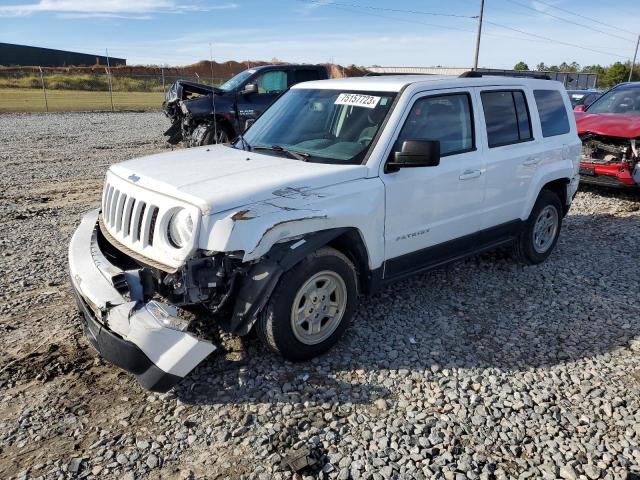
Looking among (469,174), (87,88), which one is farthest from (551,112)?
(87,88)

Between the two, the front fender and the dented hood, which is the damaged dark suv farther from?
the front fender

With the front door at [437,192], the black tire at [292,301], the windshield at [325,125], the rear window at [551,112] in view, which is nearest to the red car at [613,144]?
the rear window at [551,112]

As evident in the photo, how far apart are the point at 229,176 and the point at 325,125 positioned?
1.15 metres

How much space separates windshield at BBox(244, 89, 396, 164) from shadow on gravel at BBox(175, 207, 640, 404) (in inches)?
56.7

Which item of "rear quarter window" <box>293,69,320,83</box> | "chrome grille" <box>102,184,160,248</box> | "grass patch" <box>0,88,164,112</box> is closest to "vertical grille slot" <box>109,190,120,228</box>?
"chrome grille" <box>102,184,160,248</box>

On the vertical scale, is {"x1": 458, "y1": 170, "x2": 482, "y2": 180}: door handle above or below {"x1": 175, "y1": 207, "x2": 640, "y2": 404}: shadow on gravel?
above

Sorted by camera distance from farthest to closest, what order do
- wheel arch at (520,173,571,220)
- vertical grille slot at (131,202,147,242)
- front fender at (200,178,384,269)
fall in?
wheel arch at (520,173,571,220)
vertical grille slot at (131,202,147,242)
front fender at (200,178,384,269)

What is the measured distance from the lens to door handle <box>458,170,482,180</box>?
14.7 feet

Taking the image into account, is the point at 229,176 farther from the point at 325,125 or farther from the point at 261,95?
the point at 261,95

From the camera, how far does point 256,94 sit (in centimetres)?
1154

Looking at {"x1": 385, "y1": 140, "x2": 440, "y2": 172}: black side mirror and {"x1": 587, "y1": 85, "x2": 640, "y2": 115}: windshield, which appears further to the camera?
{"x1": 587, "y1": 85, "x2": 640, "y2": 115}: windshield

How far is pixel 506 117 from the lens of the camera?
504cm

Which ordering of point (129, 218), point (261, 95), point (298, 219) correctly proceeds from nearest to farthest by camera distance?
point (298, 219), point (129, 218), point (261, 95)

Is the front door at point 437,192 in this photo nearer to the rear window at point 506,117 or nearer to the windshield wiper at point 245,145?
the rear window at point 506,117
